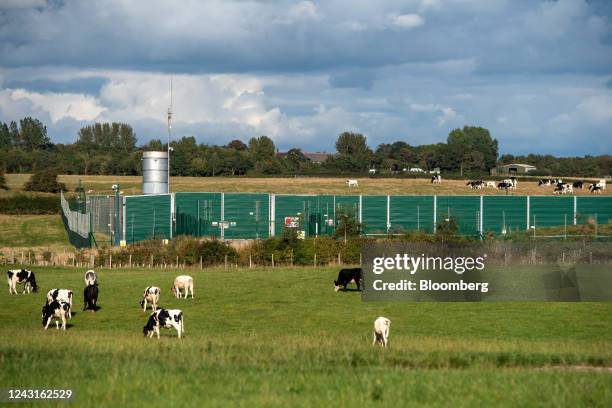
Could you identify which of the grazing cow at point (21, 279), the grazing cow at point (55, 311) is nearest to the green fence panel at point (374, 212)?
the grazing cow at point (21, 279)

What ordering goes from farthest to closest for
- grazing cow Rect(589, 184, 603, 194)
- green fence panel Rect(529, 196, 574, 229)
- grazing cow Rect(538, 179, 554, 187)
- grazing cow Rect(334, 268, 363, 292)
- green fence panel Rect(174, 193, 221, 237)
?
1. grazing cow Rect(538, 179, 554, 187)
2. grazing cow Rect(589, 184, 603, 194)
3. green fence panel Rect(529, 196, 574, 229)
4. green fence panel Rect(174, 193, 221, 237)
5. grazing cow Rect(334, 268, 363, 292)

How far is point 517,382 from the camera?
54.5ft

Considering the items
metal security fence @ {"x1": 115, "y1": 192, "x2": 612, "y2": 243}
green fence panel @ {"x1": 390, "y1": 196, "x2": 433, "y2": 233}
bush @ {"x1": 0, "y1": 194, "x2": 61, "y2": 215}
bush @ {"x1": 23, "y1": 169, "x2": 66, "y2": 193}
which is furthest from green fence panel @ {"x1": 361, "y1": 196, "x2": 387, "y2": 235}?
bush @ {"x1": 23, "y1": 169, "x2": 66, "y2": 193}

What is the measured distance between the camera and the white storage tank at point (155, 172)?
238 ft

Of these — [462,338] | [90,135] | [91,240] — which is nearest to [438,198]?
[91,240]

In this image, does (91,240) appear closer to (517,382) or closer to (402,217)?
(402,217)

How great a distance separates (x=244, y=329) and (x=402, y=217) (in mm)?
40684

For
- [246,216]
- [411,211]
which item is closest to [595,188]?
[411,211]

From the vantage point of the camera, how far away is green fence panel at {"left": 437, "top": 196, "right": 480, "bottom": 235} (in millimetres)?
68819

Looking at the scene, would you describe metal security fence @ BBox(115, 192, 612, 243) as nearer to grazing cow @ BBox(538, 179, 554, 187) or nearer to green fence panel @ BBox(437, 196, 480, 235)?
green fence panel @ BBox(437, 196, 480, 235)

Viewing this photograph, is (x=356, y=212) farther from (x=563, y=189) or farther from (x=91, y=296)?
(x=91, y=296)

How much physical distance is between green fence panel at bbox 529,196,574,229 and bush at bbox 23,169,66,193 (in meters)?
57.3

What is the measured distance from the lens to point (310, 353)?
68.7 feet

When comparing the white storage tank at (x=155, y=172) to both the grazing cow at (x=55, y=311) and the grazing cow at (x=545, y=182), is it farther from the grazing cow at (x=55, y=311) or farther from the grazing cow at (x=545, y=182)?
the grazing cow at (x=55, y=311)
